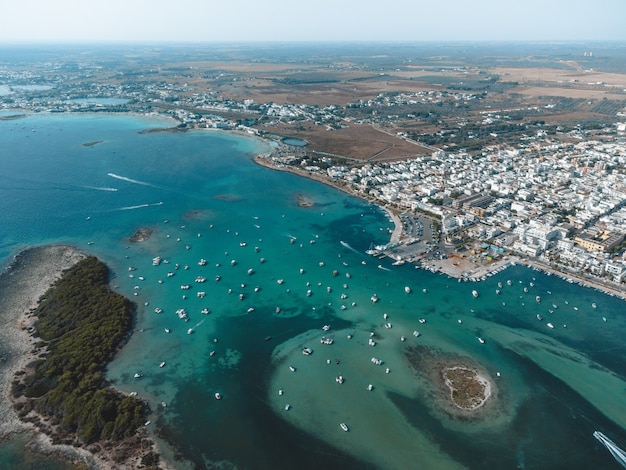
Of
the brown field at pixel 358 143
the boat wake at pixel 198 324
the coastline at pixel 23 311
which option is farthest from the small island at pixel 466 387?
the brown field at pixel 358 143

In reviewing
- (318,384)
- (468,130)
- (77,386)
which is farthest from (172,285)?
(468,130)

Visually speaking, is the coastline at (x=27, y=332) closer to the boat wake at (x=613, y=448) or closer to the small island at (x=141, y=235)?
the small island at (x=141, y=235)

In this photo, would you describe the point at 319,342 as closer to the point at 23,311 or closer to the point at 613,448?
the point at 613,448

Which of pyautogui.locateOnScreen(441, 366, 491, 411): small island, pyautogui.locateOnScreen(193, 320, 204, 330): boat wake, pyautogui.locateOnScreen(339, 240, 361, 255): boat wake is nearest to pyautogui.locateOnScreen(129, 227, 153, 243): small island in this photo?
pyautogui.locateOnScreen(193, 320, 204, 330): boat wake

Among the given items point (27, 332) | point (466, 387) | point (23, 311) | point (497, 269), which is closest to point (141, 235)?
point (23, 311)

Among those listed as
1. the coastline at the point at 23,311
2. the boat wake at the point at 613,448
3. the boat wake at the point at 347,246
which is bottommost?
the boat wake at the point at 613,448

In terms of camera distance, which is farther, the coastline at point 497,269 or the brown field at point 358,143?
the brown field at point 358,143
